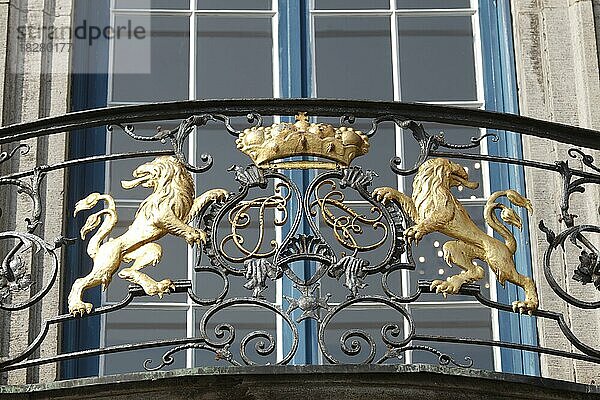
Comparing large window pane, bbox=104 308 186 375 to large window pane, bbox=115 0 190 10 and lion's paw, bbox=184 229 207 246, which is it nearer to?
lion's paw, bbox=184 229 207 246

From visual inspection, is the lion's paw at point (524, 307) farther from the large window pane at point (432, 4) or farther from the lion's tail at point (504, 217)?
the large window pane at point (432, 4)

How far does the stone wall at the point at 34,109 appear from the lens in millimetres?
6789

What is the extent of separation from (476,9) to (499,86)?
438 millimetres

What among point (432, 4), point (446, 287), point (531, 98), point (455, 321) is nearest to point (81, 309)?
point (446, 287)

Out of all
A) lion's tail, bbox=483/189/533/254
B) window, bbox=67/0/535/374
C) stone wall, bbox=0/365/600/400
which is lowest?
stone wall, bbox=0/365/600/400

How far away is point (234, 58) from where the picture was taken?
7.67m

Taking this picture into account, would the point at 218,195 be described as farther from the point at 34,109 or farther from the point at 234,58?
the point at 234,58

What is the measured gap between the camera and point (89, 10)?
772cm

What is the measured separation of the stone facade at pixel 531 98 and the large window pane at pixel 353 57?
617mm

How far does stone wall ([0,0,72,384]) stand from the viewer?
6.79 meters

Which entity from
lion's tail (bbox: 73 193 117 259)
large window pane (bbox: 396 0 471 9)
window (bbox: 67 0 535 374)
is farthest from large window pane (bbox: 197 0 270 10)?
lion's tail (bbox: 73 193 117 259)

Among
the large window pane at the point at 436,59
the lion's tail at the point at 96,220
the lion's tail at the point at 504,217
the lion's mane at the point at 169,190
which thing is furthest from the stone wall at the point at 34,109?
the lion's tail at the point at 504,217

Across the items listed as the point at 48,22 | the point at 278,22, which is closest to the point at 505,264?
the point at 278,22

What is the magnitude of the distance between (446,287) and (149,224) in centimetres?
110
